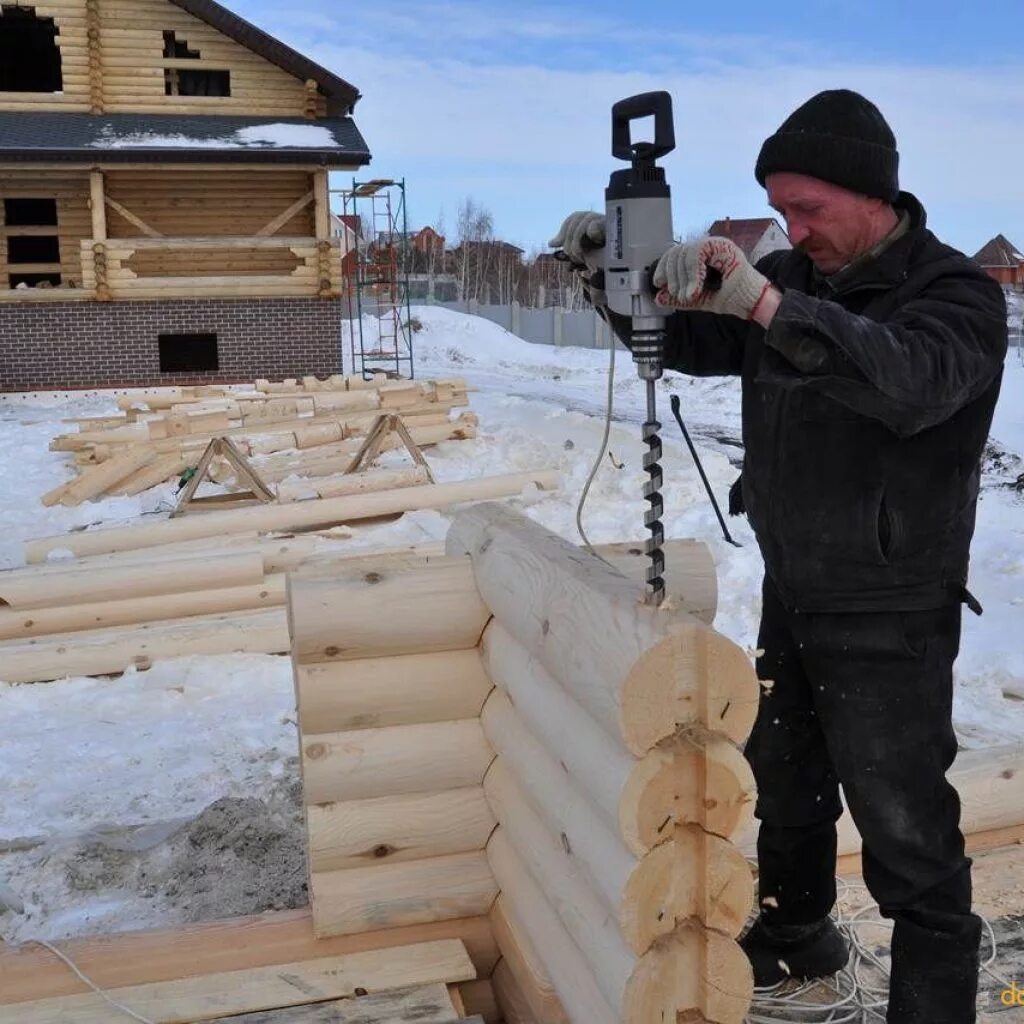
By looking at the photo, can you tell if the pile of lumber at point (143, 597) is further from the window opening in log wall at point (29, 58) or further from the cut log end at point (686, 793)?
the window opening in log wall at point (29, 58)

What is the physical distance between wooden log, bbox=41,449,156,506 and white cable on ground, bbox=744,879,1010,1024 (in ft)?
28.9

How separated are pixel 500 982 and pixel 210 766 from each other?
7.31ft

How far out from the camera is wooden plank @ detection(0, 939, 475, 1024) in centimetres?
302

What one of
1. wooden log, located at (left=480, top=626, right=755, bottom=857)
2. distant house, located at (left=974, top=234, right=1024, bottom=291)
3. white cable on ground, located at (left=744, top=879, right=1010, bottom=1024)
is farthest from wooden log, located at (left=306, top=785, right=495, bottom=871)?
distant house, located at (left=974, top=234, right=1024, bottom=291)

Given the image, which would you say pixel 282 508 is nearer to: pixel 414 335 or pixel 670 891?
pixel 670 891

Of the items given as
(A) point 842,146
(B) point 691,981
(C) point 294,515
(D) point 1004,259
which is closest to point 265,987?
(B) point 691,981

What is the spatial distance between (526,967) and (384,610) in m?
1.05

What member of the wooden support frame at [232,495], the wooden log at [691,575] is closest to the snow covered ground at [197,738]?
the wooden support frame at [232,495]

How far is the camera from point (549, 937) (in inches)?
115

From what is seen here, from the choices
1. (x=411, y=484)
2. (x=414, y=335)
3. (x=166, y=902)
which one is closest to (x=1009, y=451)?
(x=411, y=484)

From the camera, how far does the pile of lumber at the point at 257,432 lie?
11023 millimetres

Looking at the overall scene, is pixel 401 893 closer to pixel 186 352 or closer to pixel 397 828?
pixel 397 828

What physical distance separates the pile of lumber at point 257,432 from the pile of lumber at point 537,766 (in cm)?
634

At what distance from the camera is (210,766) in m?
5.19
